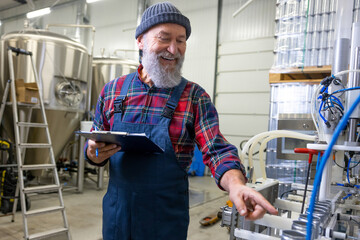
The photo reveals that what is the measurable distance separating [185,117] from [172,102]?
0.09m

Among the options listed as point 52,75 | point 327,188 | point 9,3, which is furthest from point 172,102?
point 9,3

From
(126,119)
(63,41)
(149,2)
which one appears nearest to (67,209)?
(63,41)

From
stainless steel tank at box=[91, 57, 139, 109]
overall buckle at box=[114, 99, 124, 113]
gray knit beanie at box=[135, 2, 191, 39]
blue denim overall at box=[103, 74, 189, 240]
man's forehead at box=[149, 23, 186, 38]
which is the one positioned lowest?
blue denim overall at box=[103, 74, 189, 240]

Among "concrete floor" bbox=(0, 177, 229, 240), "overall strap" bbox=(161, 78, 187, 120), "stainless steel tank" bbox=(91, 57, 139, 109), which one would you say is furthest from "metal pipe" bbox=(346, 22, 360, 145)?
"stainless steel tank" bbox=(91, 57, 139, 109)

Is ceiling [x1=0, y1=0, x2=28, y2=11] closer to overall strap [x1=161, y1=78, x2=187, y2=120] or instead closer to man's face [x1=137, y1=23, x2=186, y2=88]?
man's face [x1=137, y1=23, x2=186, y2=88]

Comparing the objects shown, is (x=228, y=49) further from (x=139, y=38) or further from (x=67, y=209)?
(x=139, y=38)

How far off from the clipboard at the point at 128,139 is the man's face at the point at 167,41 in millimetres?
387

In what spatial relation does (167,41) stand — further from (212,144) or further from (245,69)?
(245,69)

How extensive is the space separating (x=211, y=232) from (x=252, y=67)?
5.18m

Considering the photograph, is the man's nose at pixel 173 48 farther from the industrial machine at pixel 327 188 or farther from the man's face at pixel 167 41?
the industrial machine at pixel 327 188

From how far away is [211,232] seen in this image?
3486mm

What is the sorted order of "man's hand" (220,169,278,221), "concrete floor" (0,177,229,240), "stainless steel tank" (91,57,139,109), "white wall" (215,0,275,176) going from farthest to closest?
"white wall" (215,0,275,176), "stainless steel tank" (91,57,139,109), "concrete floor" (0,177,229,240), "man's hand" (220,169,278,221)

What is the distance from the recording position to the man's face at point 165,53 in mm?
1254

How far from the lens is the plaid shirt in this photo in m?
1.17
